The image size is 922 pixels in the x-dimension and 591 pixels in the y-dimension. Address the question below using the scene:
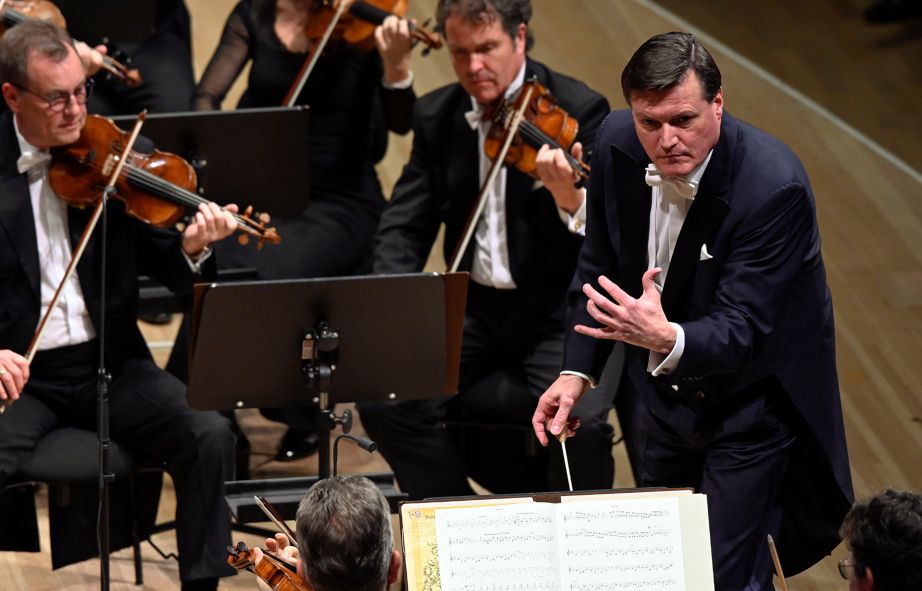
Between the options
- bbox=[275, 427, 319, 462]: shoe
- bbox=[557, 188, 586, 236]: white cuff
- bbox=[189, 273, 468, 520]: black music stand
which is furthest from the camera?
bbox=[275, 427, 319, 462]: shoe

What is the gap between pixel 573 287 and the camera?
323 centimetres

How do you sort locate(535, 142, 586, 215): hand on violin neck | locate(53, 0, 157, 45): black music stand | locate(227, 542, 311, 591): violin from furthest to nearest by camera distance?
locate(53, 0, 157, 45): black music stand, locate(535, 142, 586, 215): hand on violin neck, locate(227, 542, 311, 591): violin

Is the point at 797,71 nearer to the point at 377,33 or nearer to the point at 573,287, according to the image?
the point at 377,33

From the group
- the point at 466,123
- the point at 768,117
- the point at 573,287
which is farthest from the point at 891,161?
the point at 573,287

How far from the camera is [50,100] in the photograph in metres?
3.59

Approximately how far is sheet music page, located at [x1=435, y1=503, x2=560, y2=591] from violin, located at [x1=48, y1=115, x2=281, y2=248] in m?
1.44

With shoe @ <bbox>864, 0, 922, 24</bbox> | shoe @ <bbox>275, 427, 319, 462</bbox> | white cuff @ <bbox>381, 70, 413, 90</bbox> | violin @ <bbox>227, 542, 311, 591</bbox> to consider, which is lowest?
shoe @ <bbox>275, 427, 319, 462</bbox>

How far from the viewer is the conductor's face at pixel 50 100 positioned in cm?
360

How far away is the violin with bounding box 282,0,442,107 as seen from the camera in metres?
4.45

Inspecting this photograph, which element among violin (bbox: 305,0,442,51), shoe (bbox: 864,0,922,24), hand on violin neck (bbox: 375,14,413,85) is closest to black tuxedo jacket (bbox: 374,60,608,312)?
hand on violin neck (bbox: 375,14,413,85)

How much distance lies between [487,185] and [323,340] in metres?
0.78

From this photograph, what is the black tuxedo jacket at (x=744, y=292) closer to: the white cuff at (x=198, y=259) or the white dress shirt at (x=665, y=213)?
the white dress shirt at (x=665, y=213)

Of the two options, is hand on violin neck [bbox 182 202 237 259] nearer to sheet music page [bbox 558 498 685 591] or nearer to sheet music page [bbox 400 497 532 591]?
sheet music page [bbox 400 497 532 591]

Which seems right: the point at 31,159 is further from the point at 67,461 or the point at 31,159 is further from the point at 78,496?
the point at 78,496
